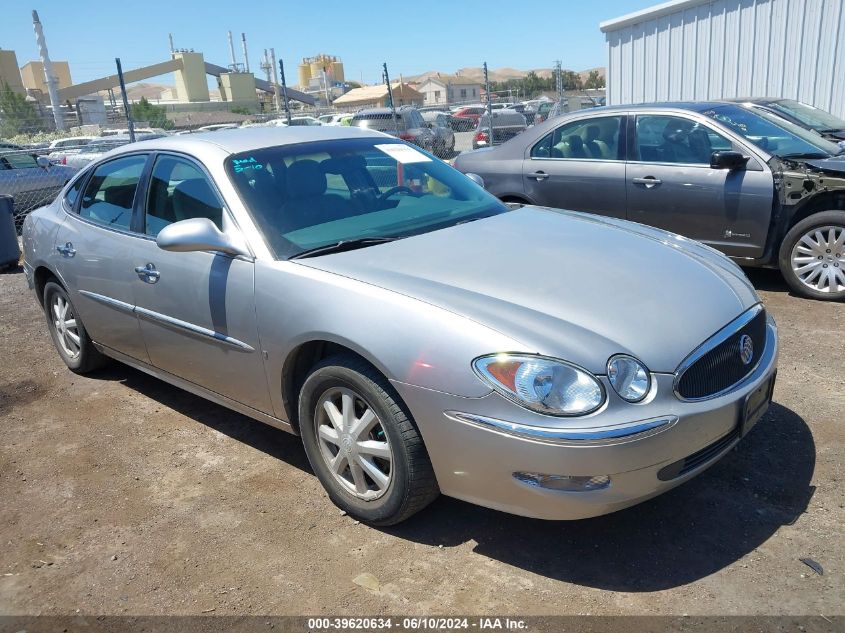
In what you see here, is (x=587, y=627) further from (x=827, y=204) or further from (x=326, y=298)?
(x=827, y=204)

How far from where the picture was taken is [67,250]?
4.64 metres

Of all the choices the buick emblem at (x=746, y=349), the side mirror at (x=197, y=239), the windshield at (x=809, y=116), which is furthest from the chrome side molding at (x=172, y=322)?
the windshield at (x=809, y=116)

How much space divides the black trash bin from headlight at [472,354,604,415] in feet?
28.5

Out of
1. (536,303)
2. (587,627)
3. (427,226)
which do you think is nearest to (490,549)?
(587,627)

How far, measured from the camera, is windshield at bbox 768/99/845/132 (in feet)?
29.0

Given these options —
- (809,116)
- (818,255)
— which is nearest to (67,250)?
(818,255)

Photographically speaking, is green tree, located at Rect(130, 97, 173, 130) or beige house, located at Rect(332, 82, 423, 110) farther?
beige house, located at Rect(332, 82, 423, 110)

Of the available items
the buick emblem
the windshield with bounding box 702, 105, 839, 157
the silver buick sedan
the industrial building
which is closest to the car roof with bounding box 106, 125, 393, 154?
the silver buick sedan

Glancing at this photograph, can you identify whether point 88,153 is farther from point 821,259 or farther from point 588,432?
point 588,432

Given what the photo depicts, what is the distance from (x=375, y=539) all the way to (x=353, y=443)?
42 centimetres

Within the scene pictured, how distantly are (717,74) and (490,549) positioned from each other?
12617 mm

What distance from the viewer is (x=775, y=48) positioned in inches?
492

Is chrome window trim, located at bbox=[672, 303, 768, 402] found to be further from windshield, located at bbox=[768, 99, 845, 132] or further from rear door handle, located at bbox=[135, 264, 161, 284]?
windshield, located at bbox=[768, 99, 845, 132]

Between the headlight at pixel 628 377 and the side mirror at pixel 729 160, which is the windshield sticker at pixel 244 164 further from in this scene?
the side mirror at pixel 729 160
